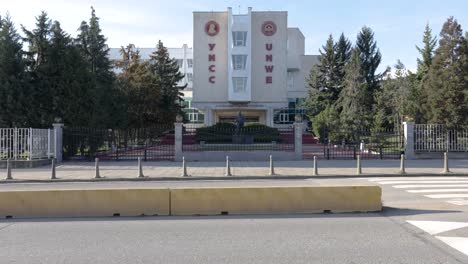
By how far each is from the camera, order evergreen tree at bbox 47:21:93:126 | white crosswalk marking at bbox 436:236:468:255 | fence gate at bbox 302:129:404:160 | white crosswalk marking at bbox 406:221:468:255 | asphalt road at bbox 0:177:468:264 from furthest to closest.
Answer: evergreen tree at bbox 47:21:93:126, fence gate at bbox 302:129:404:160, white crosswalk marking at bbox 406:221:468:255, white crosswalk marking at bbox 436:236:468:255, asphalt road at bbox 0:177:468:264

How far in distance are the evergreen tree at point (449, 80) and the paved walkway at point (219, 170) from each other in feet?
12.3

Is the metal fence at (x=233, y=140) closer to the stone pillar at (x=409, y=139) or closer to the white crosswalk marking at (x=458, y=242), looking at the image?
the stone pillar at (x=409, y=139)

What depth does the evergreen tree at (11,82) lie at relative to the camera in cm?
2911

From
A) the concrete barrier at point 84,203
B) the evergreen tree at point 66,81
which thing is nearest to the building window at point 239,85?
the evergreen tree at point 66,81

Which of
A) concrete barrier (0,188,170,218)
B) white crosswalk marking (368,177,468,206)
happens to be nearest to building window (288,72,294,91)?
white crosswalk marking (368,177,468,206)

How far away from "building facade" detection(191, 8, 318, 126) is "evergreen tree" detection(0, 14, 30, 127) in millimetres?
31807

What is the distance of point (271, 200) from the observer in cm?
1067

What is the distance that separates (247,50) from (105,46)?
1750 cm

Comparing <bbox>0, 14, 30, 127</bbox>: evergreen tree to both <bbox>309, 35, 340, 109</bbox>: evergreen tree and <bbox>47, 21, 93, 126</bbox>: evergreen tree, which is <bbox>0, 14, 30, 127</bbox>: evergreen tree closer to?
<bbox>47, 21, 93, 126</bbox>: evergreen tree

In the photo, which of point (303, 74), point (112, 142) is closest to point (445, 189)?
point (112, 142)

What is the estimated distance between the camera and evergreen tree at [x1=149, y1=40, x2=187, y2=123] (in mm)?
53969

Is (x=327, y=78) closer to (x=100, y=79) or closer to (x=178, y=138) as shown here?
(x=100, y=79)

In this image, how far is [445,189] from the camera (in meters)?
14.8

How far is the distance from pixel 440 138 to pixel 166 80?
121ft
